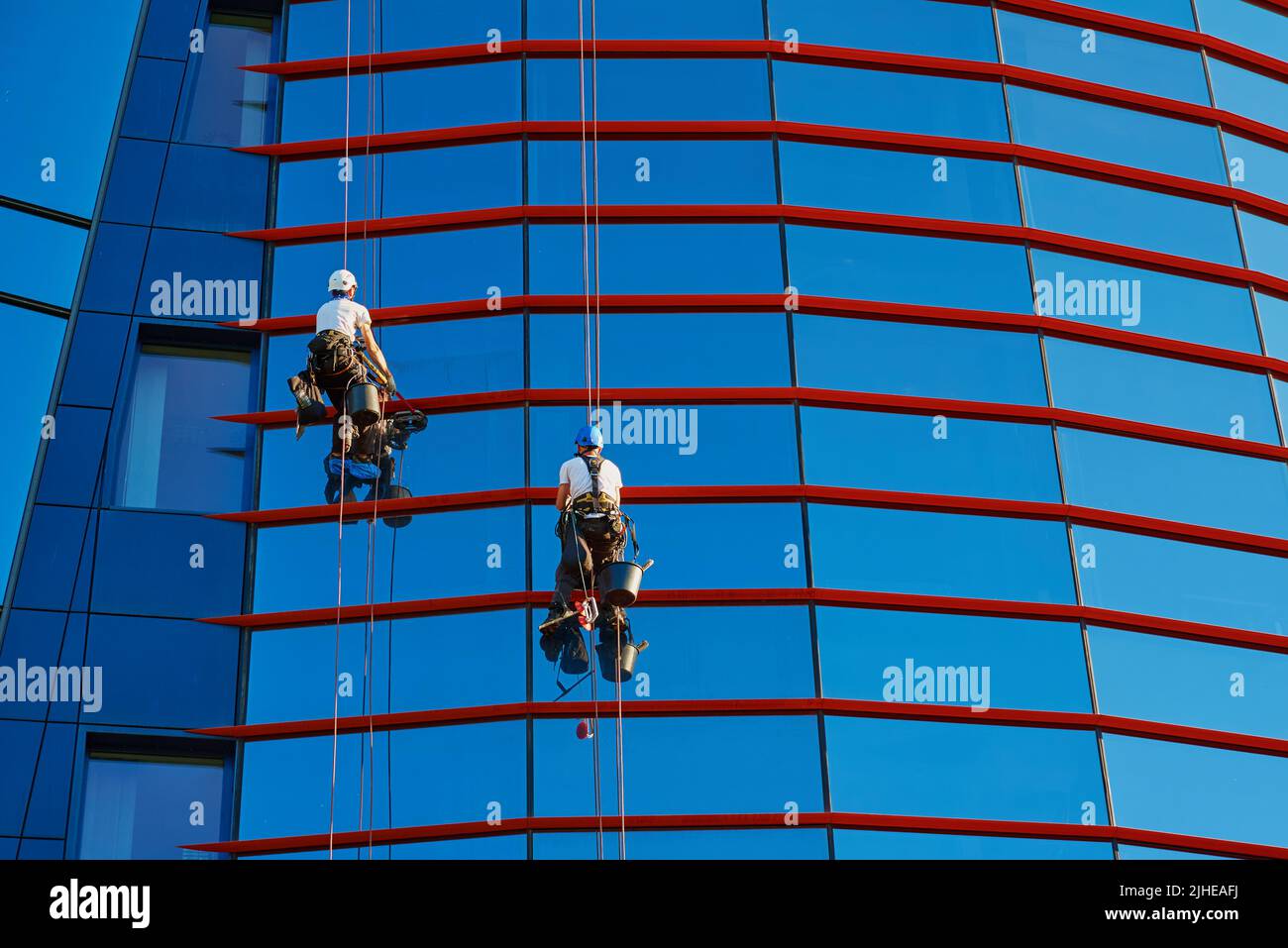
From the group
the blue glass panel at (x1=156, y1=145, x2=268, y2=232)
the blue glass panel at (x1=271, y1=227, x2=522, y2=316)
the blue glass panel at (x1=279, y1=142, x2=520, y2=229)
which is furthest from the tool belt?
the blue glass panel at (x1=156, y1=145, x2=268, y2=232)

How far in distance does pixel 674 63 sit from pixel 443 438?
496 cm

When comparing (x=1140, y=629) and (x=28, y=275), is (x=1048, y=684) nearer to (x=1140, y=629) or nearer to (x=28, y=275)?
(x=1140, y=629)

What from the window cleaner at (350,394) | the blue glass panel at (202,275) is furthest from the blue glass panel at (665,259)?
the blue glass panel at (202,275)

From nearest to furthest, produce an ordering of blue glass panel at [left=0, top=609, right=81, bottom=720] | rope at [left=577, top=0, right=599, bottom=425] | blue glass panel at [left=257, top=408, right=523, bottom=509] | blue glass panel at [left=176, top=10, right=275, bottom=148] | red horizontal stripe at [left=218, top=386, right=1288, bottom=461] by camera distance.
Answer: blue glass panel at [left=0, top=609, right=81, bottom=720]
blue glass panel at [left=257, top=408, right=523, bottom=509]
red horizontal stripe at [left=218, top=386, right=1288, bottom=461]
rope at [left=577, top=0, right=599, bottom=425]
blue glass panel at [left=176, top=10, right=275, bottom=148]

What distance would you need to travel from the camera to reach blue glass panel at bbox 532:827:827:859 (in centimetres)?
1567

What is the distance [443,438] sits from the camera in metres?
17.5

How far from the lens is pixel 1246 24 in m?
21.7

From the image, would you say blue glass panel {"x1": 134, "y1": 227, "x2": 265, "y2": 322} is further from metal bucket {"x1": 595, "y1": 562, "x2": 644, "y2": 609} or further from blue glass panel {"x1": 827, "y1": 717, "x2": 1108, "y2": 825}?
blue glass panel {"x1": 827, "y1": 717, "x2": 1108, "y2": 825}

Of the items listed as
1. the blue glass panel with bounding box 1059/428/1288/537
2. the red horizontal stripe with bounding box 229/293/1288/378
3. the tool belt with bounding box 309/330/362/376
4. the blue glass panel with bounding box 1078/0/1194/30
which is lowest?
the blue glass panel with bounding box 1059/428/1288/537

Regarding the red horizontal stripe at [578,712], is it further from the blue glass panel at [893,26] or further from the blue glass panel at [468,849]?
the blue glass panel at [893,26]

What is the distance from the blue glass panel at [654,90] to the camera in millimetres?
18984

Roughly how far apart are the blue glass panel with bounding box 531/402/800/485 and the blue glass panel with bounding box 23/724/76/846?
4.85m
